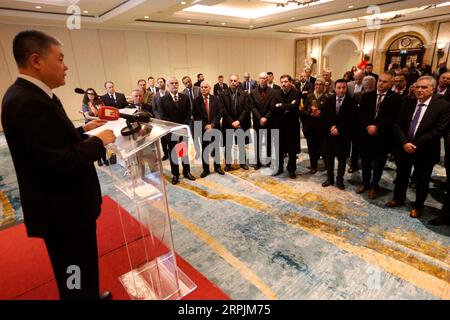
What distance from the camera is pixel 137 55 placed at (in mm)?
10656

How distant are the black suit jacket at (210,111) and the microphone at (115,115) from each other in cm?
280

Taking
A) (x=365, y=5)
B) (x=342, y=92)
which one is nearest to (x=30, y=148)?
(x=342, y=92)

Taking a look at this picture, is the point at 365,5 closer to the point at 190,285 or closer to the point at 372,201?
the point at 372,201

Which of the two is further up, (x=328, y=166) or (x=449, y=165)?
(x=449, y=165)

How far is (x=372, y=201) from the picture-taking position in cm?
341

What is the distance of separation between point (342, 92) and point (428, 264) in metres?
2.15

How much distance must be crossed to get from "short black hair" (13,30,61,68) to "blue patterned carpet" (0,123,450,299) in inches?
76.4

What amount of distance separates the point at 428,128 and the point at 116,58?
33.8 feet

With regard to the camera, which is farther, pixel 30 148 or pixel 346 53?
pixel 346 53

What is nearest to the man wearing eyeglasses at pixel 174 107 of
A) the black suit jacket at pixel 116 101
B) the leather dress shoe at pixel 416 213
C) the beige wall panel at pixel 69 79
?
the black suit jacket at pixel 116 101

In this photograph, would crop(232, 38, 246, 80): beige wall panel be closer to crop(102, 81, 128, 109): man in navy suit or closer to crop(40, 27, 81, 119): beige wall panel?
crop(40, 27, 81, 119): beige wall panel

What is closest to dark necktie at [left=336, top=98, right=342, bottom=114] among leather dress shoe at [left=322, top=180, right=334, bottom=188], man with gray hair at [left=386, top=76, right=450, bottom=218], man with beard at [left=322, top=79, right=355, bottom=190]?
man with beard at [left=322, top=79, right=355, bottom=190]

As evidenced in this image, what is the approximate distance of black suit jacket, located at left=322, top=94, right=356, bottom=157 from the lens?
355 centimetres

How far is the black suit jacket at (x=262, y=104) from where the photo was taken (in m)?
4.24
